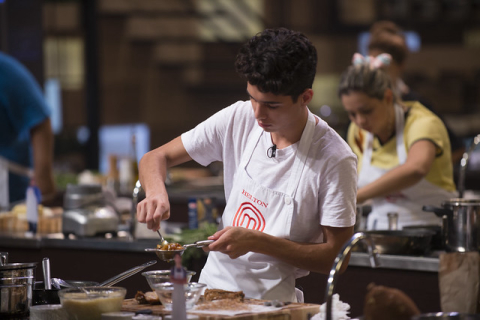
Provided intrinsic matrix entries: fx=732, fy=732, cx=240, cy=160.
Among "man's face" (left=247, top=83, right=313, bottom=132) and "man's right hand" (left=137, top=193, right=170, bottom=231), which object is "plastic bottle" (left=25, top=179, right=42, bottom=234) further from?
"man's face" (left=247, top=83, right=313, bottom=132)

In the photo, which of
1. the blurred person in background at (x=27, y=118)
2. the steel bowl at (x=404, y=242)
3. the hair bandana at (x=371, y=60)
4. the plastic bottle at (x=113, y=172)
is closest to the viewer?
the steel bowl at (x=404, y=242)

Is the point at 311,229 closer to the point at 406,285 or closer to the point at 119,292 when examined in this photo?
the point at 119,292

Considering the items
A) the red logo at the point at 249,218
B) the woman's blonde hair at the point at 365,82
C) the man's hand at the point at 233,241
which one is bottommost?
the man's hand at the point at 233,241

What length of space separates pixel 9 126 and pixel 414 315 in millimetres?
3129

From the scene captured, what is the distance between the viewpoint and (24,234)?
156 inches

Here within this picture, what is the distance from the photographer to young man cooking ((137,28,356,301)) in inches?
85.7

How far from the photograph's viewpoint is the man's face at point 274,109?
2207mm

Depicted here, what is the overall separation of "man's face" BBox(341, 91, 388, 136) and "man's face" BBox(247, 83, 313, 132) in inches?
45.8

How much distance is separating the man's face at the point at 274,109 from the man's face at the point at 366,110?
116 cm

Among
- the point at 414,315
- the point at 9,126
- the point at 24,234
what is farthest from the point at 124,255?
the point at 414,315

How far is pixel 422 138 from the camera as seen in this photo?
11.1 ft

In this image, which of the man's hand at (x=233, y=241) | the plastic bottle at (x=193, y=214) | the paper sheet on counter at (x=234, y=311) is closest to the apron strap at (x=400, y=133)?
the plastic bottle at (x=193, y=214)

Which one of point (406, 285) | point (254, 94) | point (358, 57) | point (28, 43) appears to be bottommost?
point (406, 285)

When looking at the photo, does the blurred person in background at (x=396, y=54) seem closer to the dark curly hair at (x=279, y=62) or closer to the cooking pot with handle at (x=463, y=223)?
the cooking pot with handle at (x=463, y=223)
